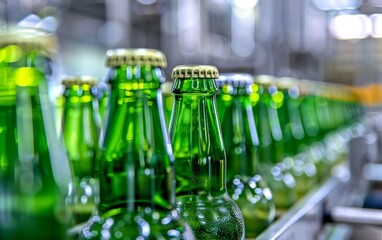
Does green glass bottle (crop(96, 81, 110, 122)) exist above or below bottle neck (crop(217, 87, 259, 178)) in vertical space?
above

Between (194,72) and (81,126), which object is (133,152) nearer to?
(194,72)

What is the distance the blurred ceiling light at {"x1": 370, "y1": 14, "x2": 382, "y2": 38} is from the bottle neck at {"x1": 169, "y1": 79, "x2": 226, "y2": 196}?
10.1 ft

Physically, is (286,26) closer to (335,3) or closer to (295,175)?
(335,3)

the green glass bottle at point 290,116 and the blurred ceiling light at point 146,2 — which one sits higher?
the blurred ceiling light at point 146,2

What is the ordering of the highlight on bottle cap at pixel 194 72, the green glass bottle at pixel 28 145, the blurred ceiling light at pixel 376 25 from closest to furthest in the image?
the green glass bottle at pixel 28 145, the highlight on bottle cap at pixel 194 72, the blurred ceiling light at pixel 376 25

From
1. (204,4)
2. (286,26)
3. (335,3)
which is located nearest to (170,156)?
(204,4)

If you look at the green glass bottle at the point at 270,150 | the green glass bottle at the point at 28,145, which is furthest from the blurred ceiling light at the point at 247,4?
the green glass bottle at the point at 28,145

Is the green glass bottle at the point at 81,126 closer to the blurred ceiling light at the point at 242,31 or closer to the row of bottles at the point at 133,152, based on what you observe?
the row of bottles at the point at 133,152

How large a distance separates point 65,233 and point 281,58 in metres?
2.94

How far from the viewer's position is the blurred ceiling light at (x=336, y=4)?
3208 mm

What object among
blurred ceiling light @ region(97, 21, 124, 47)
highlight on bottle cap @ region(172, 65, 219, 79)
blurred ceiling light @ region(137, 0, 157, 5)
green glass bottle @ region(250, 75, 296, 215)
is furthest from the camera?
blurred ceiling light @ region(137, 0, 157, 5)

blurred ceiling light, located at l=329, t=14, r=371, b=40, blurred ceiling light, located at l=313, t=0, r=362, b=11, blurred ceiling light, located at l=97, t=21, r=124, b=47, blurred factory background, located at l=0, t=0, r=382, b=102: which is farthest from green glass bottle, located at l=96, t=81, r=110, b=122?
blurred ceiling light, located at l=329, t=14, r=371, b=40

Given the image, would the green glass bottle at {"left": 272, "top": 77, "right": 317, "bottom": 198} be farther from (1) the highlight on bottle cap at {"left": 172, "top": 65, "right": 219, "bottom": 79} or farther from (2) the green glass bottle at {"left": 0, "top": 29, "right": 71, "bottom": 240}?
(2) the green glass bottle at {"left": 0, "top": 29, "right": 71, "bottom": 240}

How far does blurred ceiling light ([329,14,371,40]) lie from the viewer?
144 inches
